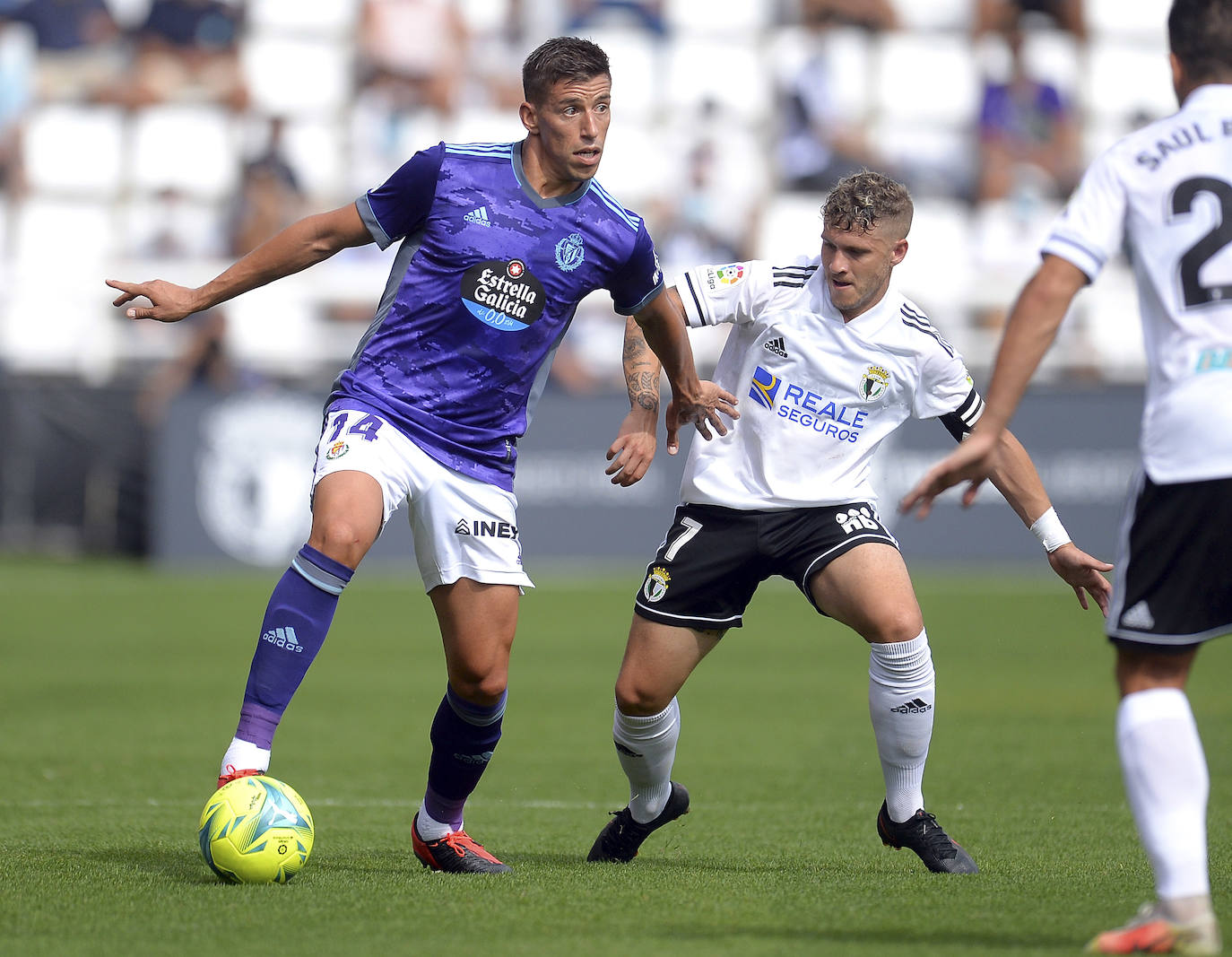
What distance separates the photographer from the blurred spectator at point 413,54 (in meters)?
20.9

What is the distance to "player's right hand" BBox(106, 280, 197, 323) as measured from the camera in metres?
4.89

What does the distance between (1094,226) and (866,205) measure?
5.30 ft

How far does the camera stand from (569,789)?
7.03m

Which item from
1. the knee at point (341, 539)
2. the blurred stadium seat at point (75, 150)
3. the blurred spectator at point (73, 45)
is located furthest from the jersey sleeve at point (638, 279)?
the blurred spectator at point (73, 45)

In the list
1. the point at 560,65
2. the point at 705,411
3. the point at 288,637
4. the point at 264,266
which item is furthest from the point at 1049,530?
the point at 264,266

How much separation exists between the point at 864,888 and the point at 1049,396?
11.8 meters

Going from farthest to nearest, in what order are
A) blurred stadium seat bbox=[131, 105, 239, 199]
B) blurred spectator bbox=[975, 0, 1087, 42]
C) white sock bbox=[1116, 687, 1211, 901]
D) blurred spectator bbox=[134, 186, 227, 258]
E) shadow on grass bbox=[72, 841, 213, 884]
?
blurred spectator bbox=[975, 0, 1087, 42] → blurred stadium seat bbox=[131, 105, 239, 199] → blurred spectator bbox=[134, 186, 227, 258] → shadow on grass bbox=[72, 841, 213, 884] → white sock bbox=[1116, 687, 1211, 901]

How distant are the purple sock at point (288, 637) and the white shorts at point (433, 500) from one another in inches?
10.8

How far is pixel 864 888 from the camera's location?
477 cm

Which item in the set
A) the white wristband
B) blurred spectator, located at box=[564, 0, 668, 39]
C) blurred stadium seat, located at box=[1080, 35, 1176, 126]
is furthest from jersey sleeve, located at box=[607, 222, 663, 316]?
blurred stadium seat, located at box=[1080, 35, 1176, 126]

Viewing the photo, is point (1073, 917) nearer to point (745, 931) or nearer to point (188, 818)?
point (745, 931)

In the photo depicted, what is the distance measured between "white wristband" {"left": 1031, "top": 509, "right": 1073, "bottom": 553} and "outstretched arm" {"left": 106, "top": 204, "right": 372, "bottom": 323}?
2299mm

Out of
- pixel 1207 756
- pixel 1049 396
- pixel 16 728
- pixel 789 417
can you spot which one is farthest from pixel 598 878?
pixel 1049 396

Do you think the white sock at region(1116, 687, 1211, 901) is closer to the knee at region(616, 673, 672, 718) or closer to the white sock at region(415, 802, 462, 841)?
the knee at region(616, 673, 672, 718)
